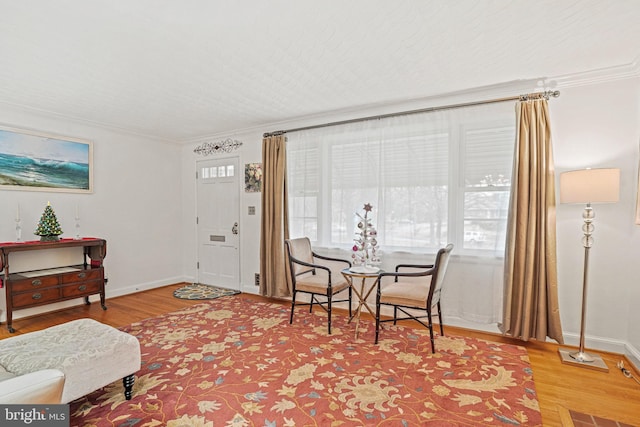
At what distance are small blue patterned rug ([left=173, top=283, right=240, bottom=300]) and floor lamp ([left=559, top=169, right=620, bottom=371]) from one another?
4.25 metres

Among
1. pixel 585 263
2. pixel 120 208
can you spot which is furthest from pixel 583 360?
pixel 120 208

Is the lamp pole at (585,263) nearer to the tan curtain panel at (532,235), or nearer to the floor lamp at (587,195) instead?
the floor lamp at (587,195)

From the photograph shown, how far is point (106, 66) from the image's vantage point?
2.85 m

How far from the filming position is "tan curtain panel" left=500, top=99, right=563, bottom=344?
10.1ft

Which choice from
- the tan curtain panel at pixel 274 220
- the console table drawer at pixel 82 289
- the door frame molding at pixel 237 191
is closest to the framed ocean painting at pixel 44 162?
Result: the console table drawer at pixel 82 289

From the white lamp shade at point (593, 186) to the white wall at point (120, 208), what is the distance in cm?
565

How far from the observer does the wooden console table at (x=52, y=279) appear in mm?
3566

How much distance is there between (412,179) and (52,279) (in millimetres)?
4393

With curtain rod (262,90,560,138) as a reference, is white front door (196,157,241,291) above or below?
below

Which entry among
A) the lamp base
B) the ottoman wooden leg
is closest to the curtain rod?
the lamp base

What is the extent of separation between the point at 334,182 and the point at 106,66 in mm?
2658

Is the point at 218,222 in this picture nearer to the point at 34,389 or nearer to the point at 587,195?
the point at 34,389

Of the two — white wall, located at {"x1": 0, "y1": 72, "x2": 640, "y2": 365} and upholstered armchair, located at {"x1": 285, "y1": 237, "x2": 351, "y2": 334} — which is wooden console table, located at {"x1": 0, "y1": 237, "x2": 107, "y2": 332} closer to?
white wall, located at {"x1": 0, "y1": 72, "x2": 640, "y2": 365}

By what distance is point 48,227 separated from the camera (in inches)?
158
